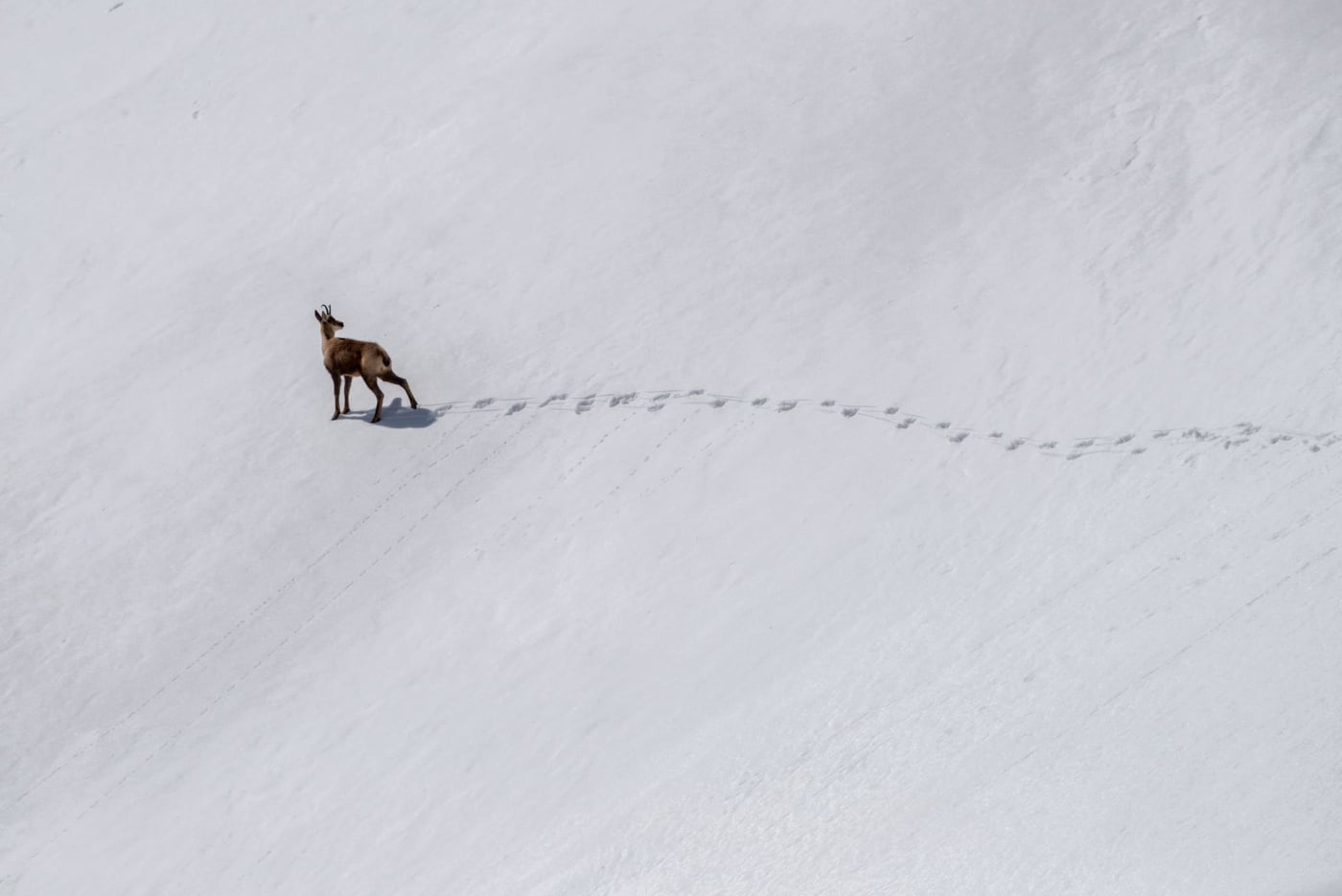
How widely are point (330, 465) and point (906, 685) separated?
923 centimetres

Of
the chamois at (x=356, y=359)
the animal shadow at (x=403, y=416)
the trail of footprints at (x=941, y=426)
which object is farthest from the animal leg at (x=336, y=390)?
the trail of footprints at (x=941, y=426)

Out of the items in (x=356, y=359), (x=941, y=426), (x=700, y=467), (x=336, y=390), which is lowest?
(x=941, y=426)

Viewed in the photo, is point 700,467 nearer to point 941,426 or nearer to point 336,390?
point 941,426

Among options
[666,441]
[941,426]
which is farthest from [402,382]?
[941,426]

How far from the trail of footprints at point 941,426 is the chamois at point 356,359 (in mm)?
1349

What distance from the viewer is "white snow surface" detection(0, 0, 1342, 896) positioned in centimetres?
1717

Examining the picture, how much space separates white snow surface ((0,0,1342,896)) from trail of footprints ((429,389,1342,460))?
7 cm

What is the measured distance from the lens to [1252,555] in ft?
60.7

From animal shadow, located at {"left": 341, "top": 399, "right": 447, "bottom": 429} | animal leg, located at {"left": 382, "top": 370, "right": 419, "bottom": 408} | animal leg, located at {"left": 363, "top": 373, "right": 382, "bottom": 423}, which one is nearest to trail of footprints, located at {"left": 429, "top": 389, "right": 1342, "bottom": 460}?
animal shadow, located at {"left": 341, "top": 399, "right": 447, "bottom": 429}

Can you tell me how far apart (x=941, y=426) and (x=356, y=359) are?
8.67 metres

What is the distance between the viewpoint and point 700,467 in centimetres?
2091

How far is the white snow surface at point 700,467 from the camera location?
1717 centimetres

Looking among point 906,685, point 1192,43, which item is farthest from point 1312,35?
point 906,685

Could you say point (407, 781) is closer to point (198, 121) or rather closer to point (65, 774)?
point (65, 774)
